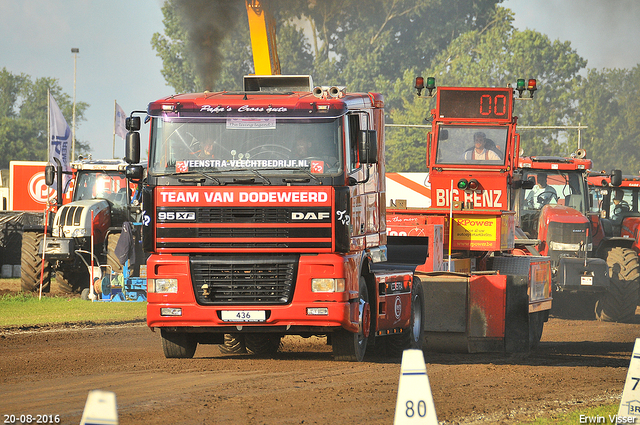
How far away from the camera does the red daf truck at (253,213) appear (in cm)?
1055

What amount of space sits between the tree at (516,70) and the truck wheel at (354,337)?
181 ft

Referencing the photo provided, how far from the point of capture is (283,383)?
977cm

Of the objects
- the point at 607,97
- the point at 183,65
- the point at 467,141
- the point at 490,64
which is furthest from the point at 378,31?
the point at 467,141

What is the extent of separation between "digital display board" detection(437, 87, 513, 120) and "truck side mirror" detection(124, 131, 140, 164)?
7797mm

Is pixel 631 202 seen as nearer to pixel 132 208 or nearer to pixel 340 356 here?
pixel 132 208

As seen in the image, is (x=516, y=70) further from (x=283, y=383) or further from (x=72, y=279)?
(x=283, y=383)

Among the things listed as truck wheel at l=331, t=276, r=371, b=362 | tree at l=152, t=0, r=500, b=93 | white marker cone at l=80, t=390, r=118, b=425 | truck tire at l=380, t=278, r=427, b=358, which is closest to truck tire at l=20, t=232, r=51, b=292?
truck tire at l=380, t=278, r=427, b=358

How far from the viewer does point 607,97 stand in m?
88.5

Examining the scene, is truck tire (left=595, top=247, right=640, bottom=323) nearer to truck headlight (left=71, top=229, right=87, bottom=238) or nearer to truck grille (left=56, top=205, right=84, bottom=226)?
truck headlight (left=71, top=229, right=87, bottom=238)

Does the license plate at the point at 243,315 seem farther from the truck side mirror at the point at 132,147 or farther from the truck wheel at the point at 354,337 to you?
the truck side mirror at the point at 132,147

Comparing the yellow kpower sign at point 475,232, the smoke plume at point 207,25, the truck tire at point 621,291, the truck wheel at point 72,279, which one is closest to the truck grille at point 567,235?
the truck tire at point 621,291

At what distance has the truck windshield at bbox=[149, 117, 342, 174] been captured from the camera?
A: 34.9 ft

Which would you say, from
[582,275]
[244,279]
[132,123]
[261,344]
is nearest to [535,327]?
[261,344]

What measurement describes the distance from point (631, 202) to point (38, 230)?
14.6 meters
